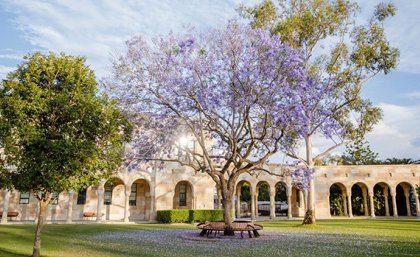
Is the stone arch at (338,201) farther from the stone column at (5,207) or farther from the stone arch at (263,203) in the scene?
the stone column at (5,207)

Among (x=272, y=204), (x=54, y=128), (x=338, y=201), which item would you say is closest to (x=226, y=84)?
(x=54, y=128)

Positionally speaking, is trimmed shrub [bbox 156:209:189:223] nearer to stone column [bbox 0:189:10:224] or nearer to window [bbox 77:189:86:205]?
window [bbox 77:189:86:205]

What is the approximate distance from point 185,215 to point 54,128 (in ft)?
68.8

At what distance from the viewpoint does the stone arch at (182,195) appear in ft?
115

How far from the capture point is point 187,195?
1393 inches

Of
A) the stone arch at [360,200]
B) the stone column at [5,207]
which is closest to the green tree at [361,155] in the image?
the stone arch at [360,200]

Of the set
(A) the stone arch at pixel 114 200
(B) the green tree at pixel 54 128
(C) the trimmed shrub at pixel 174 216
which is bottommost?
(C) the trimmed shrub at pixel 174 216

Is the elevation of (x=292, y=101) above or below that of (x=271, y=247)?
above

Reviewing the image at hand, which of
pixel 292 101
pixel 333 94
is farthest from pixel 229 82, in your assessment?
pixel 333 94

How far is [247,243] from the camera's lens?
48.8ft

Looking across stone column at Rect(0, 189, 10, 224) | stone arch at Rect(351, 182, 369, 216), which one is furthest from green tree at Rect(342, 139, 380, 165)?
stone column at Rect(0, 189, 10, 224)

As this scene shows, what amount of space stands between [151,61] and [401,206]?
131 feet

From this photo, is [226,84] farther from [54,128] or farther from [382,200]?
[382,200]

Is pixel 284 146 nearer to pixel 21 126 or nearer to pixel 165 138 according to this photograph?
pixel 165 138
